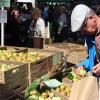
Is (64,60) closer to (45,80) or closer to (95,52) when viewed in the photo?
(45,80)

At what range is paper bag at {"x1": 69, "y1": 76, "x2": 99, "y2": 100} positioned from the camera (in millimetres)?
3121

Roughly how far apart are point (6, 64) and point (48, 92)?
854 millimetres

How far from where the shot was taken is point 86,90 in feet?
10.3

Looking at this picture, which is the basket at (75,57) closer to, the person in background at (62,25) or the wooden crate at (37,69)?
the wooden crate at (37,69)

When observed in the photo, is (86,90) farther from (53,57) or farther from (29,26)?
(29,26)

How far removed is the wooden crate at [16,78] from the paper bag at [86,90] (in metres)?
1.64

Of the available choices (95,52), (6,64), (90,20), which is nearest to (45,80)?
(6,64)

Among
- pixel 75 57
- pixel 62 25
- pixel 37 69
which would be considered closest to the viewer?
pixel 37 69

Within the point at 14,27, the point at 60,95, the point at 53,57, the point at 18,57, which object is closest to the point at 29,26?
the point at 14,27

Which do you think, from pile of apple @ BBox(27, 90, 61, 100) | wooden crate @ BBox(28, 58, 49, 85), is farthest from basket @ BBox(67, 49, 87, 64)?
pile of apple @ BBox(27, 90, 61, 100)

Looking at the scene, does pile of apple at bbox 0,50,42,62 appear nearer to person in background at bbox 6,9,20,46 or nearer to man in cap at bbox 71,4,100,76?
man in cap at bbox 71,4,100,76

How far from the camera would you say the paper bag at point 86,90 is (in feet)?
10.2

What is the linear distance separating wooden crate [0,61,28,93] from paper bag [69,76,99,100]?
64.7 inches

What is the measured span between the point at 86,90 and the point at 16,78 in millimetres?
1964
